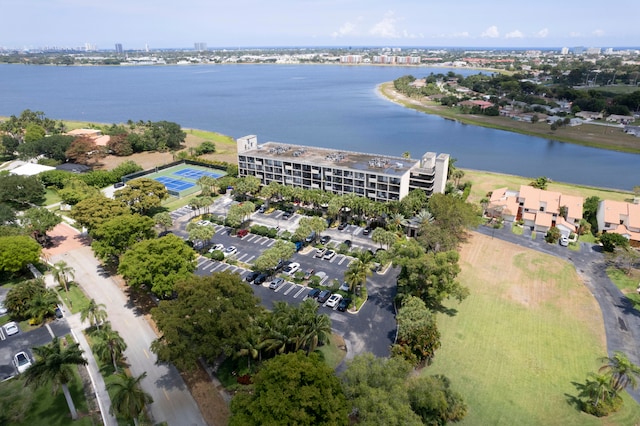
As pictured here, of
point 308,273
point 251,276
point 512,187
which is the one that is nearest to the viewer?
point 251,276

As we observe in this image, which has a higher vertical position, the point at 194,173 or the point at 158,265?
the point at 158,265

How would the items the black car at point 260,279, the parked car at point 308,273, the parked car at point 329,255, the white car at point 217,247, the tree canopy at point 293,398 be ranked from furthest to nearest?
the white car at point 217,247, the parked car at point 329,255, the parked car at point 308,273, the black car at point 260,279, the tree canopy at point 293,398

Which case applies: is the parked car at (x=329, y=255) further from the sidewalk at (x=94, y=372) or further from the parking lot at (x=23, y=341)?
the parking lot at (x=23, y=341)

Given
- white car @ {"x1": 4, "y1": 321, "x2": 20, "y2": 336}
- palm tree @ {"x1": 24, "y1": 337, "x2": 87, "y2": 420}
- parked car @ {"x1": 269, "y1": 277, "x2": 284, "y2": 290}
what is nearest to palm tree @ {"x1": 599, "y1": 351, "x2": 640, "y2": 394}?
parked car @ {"x1": 269, "y1": 277, "x2": 284, "y2": 290}

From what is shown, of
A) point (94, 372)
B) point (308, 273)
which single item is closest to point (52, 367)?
point (94, 372)

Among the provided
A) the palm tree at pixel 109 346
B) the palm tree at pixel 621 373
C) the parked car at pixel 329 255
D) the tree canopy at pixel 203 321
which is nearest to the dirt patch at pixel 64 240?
the palm tree at pixel 109 346

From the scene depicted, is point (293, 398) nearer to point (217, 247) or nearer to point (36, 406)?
point (36, 406)

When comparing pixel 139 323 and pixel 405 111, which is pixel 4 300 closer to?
pixel 139 323
